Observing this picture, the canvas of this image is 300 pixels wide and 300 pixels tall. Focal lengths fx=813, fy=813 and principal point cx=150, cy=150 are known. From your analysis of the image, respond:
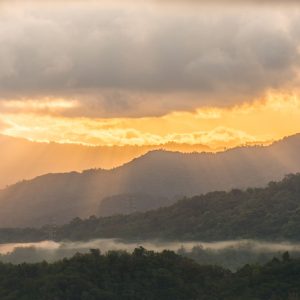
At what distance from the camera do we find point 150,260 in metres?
83.6

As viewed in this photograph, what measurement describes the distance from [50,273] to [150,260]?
11107 mm

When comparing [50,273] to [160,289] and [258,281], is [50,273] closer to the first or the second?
[160,289]

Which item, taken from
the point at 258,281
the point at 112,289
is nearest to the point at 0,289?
the point at 112,289

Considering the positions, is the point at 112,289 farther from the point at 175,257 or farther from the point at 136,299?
the point at 175,257

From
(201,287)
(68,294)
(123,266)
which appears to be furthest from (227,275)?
(68,294)

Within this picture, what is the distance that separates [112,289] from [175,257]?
33.8ft

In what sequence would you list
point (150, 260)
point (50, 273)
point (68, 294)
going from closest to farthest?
point (68, 294) → point (50, 273) → point (150, 260)

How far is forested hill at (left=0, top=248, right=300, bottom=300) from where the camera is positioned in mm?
73875

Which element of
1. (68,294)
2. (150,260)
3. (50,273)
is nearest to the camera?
(68,294)

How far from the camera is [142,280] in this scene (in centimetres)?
7931

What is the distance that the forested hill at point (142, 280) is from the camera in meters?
73.9

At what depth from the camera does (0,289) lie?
7881 cm

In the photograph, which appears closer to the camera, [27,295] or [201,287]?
[27,295]

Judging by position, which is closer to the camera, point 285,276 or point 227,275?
point 285,276
